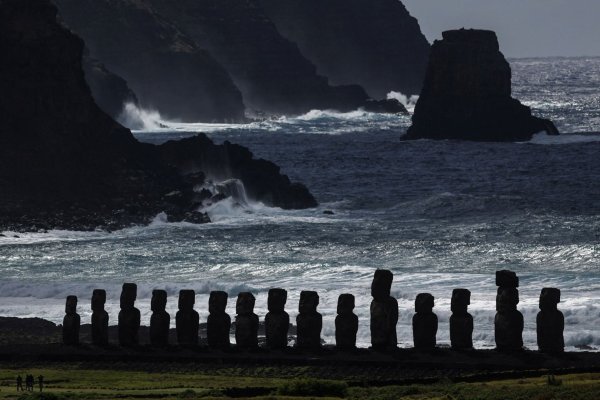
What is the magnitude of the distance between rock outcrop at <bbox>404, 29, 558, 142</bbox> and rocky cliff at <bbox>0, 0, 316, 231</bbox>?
6196cm

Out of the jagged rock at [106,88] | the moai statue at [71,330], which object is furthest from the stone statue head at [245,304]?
the jagged rock at [106,88]

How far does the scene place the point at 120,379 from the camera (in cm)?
3900

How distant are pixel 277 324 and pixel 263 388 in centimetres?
685

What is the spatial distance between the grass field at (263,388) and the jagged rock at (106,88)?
149 metres

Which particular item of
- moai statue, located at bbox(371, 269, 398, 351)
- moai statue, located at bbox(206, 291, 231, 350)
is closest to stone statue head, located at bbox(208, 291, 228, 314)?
moai statue, located at bbox(206, 291, 231, 350)

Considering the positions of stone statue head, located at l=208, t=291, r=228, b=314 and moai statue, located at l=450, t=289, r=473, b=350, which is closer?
moai statue, located at l=450, t=289, r=473, b=350

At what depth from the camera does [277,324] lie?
1671 inches

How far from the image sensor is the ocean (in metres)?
56.7

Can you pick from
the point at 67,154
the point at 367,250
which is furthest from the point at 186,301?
the point at 67,154

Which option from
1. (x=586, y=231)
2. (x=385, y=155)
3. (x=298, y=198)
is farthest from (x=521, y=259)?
(x=385, y=155)

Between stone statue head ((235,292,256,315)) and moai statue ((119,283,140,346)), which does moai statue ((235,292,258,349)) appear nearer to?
stone statue head ((235,292,256,315))

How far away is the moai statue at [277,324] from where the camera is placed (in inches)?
1671

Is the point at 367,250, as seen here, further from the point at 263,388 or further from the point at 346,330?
the point at 263,388

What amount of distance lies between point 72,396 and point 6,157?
180 ft
